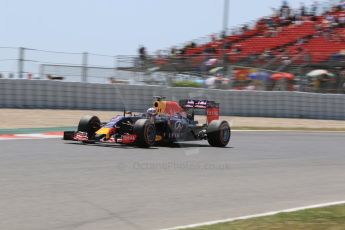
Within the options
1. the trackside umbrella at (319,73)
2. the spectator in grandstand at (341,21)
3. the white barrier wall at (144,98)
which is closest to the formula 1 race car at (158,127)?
the white barrier wall at (144,98)

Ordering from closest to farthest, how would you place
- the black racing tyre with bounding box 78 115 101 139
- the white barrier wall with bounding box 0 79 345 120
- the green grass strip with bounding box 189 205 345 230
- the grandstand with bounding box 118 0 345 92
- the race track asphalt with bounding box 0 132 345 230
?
the green grass strip with bounding box 189 205 345 230 → the race track asphalt with bounding box 0 132 345 230 → the black racing tyre with bounding box 78 115 101 139 → the white barrier wall with bounding box 0 79 345 120 → the grandstand with bounding box 118 0 345 92

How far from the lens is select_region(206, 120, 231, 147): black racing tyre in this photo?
12.6m

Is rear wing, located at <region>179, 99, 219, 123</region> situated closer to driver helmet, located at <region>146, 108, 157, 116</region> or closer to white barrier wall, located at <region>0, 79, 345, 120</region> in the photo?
driver helmet, located at <region>146, 108, 157, 116</region>

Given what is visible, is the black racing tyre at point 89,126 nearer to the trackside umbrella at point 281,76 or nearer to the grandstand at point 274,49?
the grandstand at point 274,49

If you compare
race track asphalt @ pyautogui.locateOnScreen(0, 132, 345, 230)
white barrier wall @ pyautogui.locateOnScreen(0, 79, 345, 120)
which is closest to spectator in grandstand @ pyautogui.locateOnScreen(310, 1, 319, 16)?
white barrier wall @ pyautogui.locateOnScreen(0, 79, 345, 120)

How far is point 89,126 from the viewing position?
11625mm

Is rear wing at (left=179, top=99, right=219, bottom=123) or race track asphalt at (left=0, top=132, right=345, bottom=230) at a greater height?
rear wing at (left=179, top=99, right=219, bottom=123)

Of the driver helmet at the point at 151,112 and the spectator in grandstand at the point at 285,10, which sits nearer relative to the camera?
the driver helmet at the point at 151,112

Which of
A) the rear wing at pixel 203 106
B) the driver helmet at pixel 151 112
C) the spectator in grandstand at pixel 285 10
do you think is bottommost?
the driver helmet at pixel 151 112

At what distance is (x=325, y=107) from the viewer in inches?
912

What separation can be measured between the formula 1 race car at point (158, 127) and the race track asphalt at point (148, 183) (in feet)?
0.76

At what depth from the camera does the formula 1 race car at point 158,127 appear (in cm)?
1137

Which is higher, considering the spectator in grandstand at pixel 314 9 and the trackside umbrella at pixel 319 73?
the spectator in grandstand at pixel 314 9

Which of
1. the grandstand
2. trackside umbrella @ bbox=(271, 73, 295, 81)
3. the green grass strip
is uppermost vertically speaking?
the grandstand
